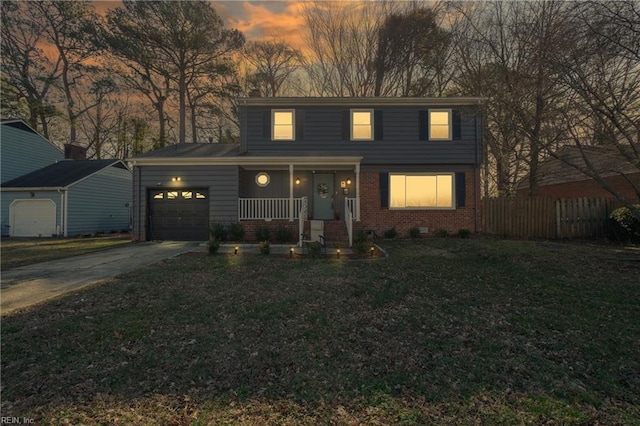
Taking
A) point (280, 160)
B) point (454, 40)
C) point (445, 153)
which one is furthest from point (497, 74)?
point (280, 160)

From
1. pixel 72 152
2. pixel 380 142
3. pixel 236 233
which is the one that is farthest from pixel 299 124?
pixel 72 152

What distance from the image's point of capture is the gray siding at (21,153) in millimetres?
19203

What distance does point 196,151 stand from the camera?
48.2 feet

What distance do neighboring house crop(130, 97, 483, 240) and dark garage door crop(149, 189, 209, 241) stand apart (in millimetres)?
41

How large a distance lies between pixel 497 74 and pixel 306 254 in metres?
11.8

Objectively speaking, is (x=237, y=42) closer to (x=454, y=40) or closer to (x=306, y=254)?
(x=454, y=40)

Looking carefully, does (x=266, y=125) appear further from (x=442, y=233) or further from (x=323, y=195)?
(x=442, y=233)

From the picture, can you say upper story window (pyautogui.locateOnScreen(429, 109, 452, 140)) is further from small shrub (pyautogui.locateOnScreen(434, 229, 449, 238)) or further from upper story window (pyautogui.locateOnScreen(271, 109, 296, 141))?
upper story window (pyautogui.locateOnScreen(271, 109, 296, 141))

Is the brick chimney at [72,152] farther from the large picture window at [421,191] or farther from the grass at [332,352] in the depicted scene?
the large picture window at [421,191]

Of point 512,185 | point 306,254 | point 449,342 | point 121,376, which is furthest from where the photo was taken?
point 512,185

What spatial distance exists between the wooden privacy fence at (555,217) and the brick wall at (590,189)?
12.8 feet

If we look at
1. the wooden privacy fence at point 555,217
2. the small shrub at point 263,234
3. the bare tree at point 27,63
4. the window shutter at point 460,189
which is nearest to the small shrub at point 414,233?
the window shutter at point 460,189

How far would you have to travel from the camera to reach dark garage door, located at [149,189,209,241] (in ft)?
44.1

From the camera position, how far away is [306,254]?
973 cm
